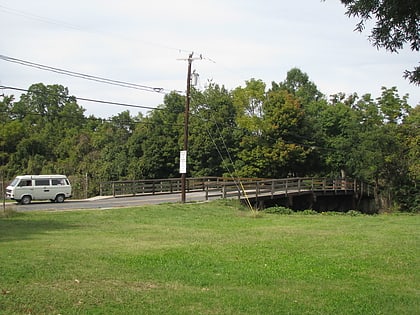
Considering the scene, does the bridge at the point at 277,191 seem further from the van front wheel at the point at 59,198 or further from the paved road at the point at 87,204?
the van front wheel at the point at 59,198

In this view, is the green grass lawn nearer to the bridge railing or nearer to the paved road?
the paved road

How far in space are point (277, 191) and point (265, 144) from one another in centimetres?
1421

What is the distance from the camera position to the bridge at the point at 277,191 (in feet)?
112

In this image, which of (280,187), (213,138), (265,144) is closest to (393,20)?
(280,187)

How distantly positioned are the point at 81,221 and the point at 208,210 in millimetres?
8074

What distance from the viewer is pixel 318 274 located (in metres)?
9.67

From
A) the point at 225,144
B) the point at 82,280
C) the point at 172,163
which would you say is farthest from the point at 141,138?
the point at 82,280

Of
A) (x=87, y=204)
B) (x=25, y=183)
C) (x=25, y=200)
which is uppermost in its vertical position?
(x=25, y=183)

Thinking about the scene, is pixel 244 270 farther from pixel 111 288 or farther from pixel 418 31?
pixel 418 31

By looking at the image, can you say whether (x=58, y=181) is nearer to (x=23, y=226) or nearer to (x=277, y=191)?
(x=277, y=191)

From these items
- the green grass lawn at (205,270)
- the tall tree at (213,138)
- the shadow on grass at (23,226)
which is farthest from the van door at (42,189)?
the tall tree at (213,138)

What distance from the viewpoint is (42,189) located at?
32688 mm

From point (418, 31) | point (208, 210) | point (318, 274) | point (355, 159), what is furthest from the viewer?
point (355, 159)

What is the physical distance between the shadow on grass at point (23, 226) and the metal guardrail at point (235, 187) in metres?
13.9
